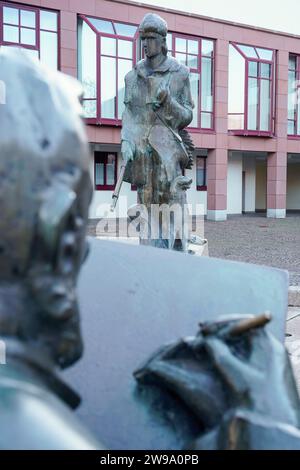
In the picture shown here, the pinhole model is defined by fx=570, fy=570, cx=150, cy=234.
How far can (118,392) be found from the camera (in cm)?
127

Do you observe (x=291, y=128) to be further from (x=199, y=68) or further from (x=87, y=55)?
(x=87, y=55)

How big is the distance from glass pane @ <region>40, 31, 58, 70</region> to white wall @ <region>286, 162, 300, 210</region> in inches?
639

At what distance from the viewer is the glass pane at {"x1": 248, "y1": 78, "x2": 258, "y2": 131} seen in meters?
20.4

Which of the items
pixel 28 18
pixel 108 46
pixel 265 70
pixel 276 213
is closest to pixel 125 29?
pixel 108 46

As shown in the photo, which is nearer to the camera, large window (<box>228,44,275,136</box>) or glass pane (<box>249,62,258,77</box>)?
large window (<box>228,44,275,136</box>)

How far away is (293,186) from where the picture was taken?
98.3 ft

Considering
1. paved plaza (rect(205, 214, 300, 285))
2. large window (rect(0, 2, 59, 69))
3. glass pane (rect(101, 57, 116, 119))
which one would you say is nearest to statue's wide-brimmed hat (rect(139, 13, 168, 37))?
paved plaza (rect(205, 214, 300, 285))

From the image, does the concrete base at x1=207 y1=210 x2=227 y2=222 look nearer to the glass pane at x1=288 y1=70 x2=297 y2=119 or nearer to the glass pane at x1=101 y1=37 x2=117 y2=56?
the glass pane at x1=288 y1=70 x2=297 y2=119

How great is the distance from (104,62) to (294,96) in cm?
830

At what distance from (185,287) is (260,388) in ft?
1.93

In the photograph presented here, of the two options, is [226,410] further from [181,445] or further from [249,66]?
[249,66]

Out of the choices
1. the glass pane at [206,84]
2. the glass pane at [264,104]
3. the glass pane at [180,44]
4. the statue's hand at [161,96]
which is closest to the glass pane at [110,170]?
the glass pane at [206,84]

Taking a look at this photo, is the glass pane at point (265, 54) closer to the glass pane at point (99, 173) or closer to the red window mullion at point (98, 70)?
the red window mullion at point (98, 70)

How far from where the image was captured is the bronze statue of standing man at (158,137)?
5.95m
